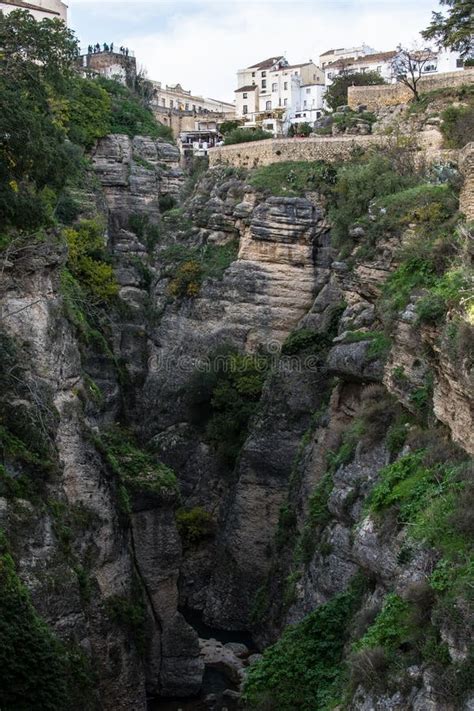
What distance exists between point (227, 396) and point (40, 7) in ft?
98.9

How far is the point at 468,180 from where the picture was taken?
1930cm

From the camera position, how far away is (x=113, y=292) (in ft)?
123

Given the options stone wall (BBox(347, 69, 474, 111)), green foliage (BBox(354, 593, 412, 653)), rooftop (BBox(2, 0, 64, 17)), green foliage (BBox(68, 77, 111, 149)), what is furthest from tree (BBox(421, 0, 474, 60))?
green foliage (BBox(354, 593, 412, 653))

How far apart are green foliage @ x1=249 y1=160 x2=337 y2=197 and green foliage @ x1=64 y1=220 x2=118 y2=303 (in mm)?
6658

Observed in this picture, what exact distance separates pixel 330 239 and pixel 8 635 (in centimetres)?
2173

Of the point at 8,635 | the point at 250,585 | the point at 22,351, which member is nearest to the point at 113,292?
the point at 250,585

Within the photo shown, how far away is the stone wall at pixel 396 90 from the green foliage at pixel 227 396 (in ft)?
44.7

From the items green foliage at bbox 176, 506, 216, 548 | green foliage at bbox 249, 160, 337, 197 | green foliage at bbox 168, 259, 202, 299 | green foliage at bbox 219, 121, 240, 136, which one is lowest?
green foliage at bbox 176, 506, 216, 548

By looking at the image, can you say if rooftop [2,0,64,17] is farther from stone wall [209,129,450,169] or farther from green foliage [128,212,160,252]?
stone wall [209,129,450,169]

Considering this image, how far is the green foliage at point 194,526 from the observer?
3269cm

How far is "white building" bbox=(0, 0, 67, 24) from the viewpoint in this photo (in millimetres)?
49688

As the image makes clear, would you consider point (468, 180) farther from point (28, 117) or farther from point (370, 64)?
point (370, 64)

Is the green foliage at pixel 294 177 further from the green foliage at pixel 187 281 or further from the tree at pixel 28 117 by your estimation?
the tree at pixel 28 117

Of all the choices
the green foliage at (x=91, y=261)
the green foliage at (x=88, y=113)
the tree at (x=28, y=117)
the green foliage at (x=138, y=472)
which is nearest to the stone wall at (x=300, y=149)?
the green foliage at (x=91, y=261)
